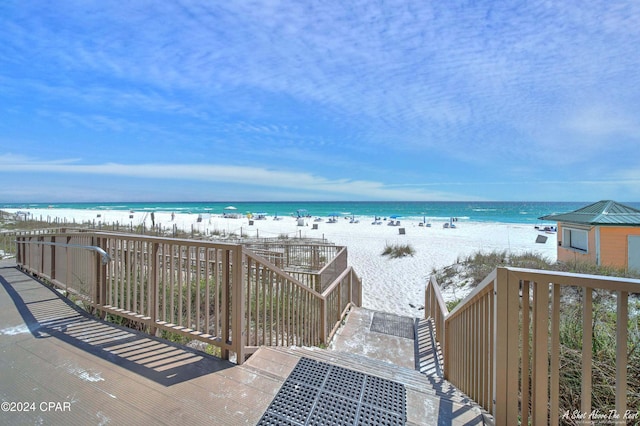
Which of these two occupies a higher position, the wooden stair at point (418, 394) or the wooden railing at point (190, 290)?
the wooden railing at point (190, 290)

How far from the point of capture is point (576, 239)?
38.7 ft

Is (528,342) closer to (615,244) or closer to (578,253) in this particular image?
(615,244)

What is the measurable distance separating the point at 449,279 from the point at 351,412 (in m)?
10.0

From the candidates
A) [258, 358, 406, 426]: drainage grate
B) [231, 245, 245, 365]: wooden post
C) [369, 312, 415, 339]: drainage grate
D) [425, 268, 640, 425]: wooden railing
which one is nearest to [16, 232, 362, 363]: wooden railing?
[231, 245, 245, 365]: wooden post

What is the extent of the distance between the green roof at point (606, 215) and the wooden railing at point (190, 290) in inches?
379

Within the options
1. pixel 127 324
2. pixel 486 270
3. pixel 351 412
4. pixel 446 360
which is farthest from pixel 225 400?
pixel 486 270

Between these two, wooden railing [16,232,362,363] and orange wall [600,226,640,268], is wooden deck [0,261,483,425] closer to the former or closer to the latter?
wooden railing [16,232,362,363]

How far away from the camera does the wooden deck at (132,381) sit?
2311 millimetres

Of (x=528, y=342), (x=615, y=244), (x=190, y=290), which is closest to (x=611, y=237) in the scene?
(x=615, y=244)

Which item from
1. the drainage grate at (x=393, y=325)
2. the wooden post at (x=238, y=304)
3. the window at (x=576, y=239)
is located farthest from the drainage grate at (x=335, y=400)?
the window at (x=576, y=239)

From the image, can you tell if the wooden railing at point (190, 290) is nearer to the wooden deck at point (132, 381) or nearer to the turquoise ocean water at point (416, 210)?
the wooden deck at point (132, 381)

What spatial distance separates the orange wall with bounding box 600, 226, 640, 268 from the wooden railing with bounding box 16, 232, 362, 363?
9.55 m

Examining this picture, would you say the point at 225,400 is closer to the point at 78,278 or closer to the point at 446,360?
the point at 446,360

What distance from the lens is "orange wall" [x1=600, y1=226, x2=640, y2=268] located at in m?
10.3
